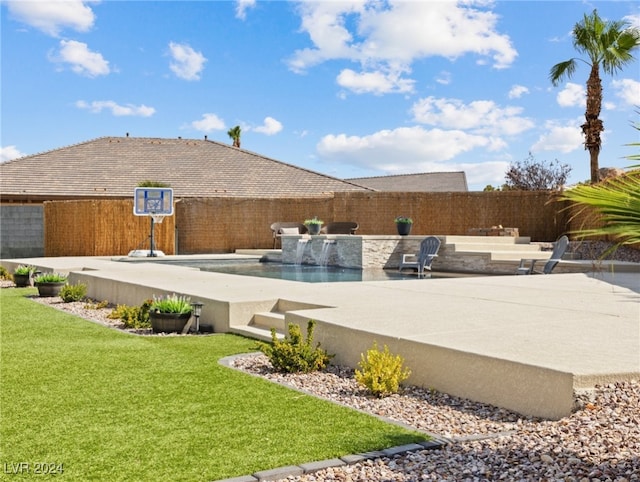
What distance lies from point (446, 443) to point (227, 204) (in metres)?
20.9

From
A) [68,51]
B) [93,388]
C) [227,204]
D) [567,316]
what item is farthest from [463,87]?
[93,388]

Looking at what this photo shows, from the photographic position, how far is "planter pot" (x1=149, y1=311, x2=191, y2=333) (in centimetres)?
750

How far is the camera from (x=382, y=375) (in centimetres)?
452

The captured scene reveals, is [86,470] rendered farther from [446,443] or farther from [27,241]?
[27,241]

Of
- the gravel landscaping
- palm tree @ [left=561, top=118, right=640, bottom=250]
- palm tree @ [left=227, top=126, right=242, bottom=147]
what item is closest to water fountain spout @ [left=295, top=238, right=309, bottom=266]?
the gravel landscaping

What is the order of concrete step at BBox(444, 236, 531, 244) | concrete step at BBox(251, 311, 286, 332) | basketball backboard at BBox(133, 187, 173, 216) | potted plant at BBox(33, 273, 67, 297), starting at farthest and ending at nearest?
basketball backboard at BBox(133, 187, 173, 216) → concrete step at BBox(444, 236, 531, 244) → potted plant at BBox(33, 273, 67, 297) → concrete step at BBox(251, 311, 286, 332)

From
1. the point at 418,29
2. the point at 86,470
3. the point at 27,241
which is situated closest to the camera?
the point at 86,470

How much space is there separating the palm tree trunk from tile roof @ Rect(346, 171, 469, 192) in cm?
1588

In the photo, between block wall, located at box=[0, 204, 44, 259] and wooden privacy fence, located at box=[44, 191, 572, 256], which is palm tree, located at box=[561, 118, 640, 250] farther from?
block wall, located at box=[0, 204, 44, 259]

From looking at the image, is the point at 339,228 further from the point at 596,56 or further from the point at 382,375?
the point at 382,375

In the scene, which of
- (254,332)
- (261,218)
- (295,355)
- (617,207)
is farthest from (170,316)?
(261,218)

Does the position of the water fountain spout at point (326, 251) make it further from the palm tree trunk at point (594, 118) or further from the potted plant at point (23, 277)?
the palm tree trunk at point (594, 118)

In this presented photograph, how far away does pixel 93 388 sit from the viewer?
486cm

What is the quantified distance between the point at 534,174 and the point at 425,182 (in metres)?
6.78
